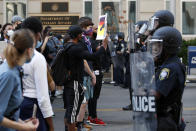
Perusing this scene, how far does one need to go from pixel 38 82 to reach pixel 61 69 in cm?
208

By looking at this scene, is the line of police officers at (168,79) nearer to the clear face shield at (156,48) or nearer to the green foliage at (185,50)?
the clear face shield at (156,48)

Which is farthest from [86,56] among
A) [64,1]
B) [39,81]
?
[64,1]

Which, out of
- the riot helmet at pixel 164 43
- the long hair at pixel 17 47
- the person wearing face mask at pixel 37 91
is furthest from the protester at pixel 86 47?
the long hair at pixel 17 47

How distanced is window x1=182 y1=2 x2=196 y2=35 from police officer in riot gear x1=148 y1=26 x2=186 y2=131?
18.1 m

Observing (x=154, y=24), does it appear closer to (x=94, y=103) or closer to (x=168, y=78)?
(x=168, y=78)

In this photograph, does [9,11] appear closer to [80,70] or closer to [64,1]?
[64,1]

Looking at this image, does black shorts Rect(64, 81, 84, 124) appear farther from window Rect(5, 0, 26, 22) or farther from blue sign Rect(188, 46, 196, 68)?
window Rect(5, 0, 26, 22)

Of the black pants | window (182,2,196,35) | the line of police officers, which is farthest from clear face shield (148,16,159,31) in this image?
window (182,2,196,35)

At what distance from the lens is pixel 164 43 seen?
4418 millimetres

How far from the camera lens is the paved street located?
8899mm

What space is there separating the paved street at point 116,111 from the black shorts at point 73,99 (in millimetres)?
1637

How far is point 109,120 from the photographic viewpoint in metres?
9.62

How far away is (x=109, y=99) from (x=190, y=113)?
286cm

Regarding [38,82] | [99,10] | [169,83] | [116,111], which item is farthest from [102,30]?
[99,10]
